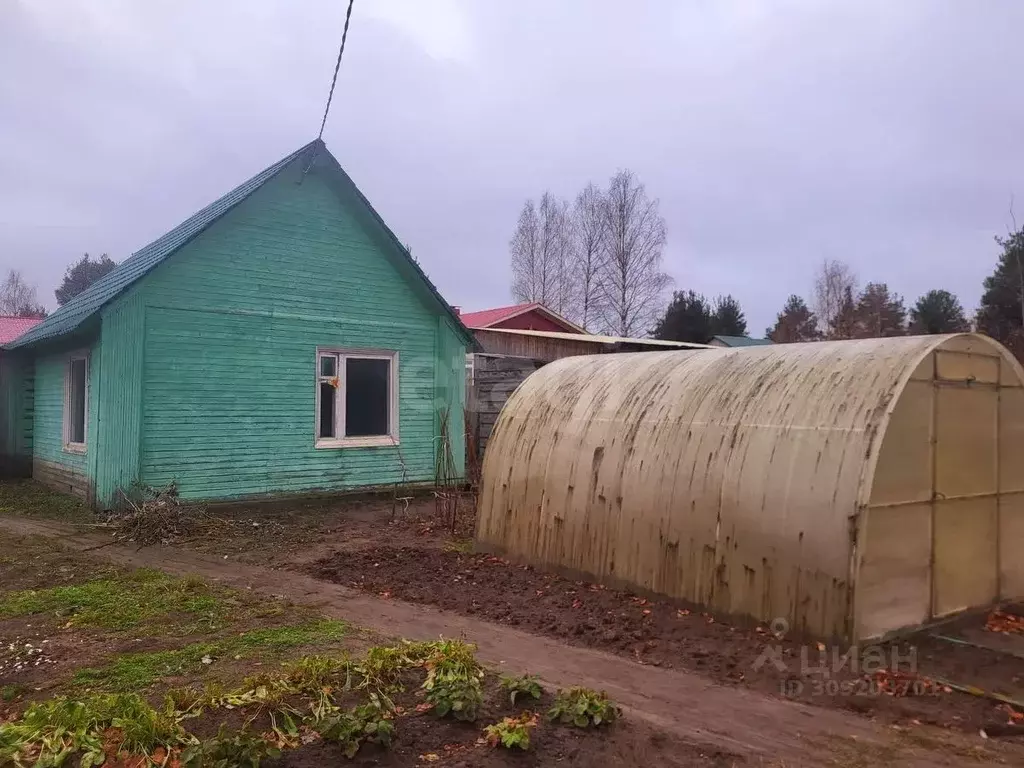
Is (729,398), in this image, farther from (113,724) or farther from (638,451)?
(113,724)

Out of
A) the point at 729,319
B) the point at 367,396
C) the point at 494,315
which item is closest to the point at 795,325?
the point at 729,319

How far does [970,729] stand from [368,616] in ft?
14.8

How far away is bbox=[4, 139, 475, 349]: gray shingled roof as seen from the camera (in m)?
11.3

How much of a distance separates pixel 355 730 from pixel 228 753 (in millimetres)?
610

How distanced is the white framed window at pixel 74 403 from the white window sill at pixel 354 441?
13.4ft

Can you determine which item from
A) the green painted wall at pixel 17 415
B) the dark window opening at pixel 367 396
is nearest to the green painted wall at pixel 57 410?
the green painted wall at pixel 17 415

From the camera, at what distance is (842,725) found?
4480 mm

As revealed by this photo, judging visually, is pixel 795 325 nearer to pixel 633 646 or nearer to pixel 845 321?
pixel 845 321

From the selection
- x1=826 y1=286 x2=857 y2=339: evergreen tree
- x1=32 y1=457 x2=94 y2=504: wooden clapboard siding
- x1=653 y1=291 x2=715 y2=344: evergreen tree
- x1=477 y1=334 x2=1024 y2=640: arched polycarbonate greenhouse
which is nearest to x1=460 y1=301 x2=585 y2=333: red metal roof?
x1=653 y1=291 x2=715 y2=344: evergreen tree

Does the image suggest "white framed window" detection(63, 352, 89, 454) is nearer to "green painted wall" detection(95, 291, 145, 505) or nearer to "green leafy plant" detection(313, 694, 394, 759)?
"green painted wall" detection(95, 291, 145, 505)

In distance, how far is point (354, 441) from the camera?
1337 centimetres

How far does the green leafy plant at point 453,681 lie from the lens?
4.15m

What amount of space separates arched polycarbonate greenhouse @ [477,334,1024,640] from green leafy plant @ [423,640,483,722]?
2509 millimetres

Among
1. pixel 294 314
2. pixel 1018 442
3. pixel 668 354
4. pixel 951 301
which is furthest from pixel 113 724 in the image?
pixel 951 301
